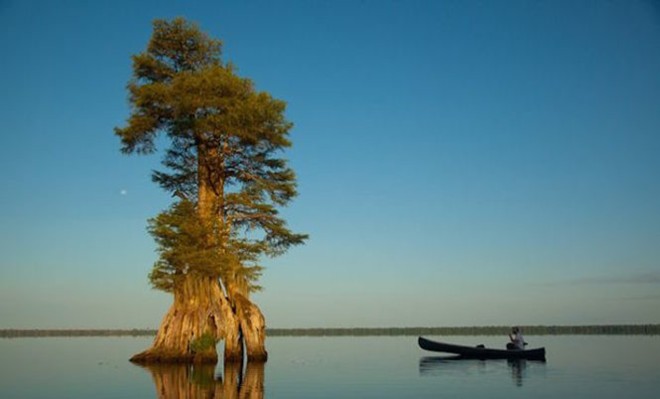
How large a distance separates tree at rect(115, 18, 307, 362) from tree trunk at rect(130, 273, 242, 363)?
0.19 ft

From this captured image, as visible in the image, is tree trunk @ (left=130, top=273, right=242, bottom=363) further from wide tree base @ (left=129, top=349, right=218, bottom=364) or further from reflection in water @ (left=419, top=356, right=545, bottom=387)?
reflection in water @ (left=419, top=356, right=545, bottom=387)

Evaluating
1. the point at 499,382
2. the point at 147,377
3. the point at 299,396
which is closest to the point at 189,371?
the point at 147,377

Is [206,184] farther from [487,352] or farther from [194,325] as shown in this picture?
[487,352]

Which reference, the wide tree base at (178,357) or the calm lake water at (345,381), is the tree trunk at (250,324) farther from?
the wide tree base at (178,357)

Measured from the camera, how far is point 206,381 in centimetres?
3152

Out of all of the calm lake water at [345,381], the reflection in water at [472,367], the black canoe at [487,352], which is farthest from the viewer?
the black canoe at [487,352]

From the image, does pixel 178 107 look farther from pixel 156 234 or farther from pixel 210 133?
pixel 156 234

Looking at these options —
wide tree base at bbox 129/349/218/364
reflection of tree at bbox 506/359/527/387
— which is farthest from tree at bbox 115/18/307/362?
reflection of tree at bbox 506/359/527/387

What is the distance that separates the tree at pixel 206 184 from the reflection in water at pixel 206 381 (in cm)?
253

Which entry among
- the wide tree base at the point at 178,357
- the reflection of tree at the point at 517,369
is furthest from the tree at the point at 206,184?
the reflection of tree at the point at 517,369

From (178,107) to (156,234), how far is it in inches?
300

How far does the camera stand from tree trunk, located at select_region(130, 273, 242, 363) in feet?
136

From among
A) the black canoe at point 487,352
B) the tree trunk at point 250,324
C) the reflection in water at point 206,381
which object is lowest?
the reflection in water at point 206,381

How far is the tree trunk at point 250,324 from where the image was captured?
4319 centimetres
